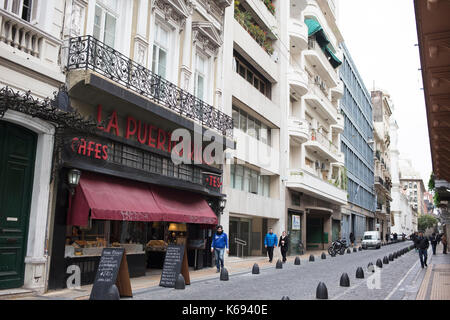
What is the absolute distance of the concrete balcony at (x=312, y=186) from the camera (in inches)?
1158

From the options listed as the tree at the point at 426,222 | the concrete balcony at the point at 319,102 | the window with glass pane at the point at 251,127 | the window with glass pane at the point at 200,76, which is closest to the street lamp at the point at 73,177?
the window with glass pane at the point at 200,76

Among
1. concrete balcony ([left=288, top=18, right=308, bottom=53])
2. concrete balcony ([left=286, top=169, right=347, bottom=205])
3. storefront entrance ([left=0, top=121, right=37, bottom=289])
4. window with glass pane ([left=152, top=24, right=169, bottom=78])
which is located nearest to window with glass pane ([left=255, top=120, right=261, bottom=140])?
concrete balcony ([left=286, top=169, right=347, bottom=205])

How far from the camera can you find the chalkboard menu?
1194cm

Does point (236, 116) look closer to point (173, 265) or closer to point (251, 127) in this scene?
point (251, 127)

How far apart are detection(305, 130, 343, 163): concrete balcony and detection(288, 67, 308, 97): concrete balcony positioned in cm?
403

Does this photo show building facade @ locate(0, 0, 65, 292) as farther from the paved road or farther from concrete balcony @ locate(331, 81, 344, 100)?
concrete balcony @ locate(331, 81, 344, 100)

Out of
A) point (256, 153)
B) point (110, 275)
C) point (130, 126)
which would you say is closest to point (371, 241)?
point (256, 153)

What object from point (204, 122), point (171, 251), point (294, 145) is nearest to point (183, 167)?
point (204, 122)

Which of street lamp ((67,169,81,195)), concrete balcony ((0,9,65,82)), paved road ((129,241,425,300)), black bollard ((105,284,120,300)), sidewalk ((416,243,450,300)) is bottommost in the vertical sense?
paved road ((129,241,425,300))

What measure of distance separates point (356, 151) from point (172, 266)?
48.0 meters

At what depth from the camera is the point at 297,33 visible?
3083 centimetres

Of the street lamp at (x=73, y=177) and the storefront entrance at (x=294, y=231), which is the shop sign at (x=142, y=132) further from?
the storefront entrance at (x=294, y=231)

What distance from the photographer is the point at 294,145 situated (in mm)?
32531

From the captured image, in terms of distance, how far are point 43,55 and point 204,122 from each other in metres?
7.70
